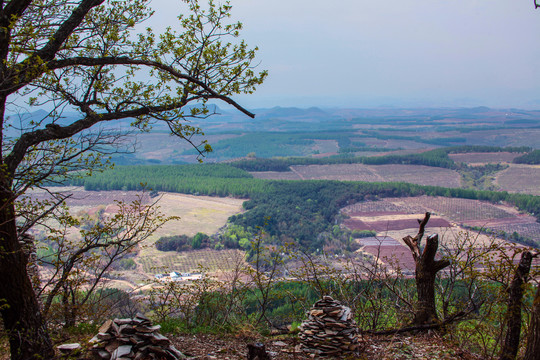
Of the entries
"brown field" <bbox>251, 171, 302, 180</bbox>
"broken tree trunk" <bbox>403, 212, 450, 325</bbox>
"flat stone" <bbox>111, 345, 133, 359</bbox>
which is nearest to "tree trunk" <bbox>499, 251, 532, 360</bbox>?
"broken tree trunk" <bbox>403, 212, 450, 325</bbox>

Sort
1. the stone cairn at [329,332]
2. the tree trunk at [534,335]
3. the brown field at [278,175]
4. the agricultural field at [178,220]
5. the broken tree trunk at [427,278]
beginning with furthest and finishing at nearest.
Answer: the brown field at [278,175], the agricultural field at [178,220], the broken tree trunk at [427,278], the stone cairn at [329,332], the tree trunk at [534,335]

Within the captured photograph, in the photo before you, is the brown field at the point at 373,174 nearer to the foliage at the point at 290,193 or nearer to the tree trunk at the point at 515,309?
the foliage at the point at 290,193

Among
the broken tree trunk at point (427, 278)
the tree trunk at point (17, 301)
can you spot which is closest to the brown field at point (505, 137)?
the broken tree trunk at point (427, 278)

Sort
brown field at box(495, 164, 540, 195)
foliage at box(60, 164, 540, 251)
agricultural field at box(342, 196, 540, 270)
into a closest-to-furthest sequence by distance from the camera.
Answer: agricultural field at box(342, 196, 540, 270) < foliage at box(60, 164, 540, 251) < brown field at box(495, 164, 540, 195)

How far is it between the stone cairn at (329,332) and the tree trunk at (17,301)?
14.1 ft

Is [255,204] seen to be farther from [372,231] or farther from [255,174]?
[255,174]

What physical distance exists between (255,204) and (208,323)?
51.1 m

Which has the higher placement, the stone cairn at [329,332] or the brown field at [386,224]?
the stone cairn at [329,332]

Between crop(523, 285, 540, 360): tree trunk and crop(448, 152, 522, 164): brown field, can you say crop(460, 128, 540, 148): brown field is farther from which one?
crop(523, 285, 540, 360): tree trunk

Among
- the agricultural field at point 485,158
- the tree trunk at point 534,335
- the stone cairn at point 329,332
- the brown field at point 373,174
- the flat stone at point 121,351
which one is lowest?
the brown field at point 373,174

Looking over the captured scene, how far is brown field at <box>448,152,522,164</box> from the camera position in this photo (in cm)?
9556

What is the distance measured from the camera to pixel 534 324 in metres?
5.66

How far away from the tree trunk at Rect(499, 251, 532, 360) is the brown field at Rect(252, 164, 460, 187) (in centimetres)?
7780

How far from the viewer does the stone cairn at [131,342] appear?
20.5 feet
